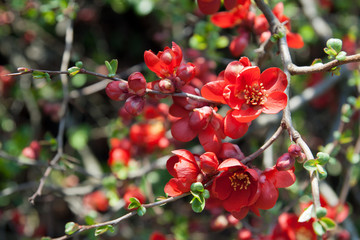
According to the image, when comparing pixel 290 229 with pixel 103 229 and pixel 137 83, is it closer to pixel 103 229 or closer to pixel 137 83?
pixel 103 229

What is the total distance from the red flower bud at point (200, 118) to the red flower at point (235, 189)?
0.15 metres

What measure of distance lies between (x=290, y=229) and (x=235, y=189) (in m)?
0.58

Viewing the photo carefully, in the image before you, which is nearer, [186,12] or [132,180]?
[132,180]

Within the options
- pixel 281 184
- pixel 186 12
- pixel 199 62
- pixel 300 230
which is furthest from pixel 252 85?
pixel 186 12

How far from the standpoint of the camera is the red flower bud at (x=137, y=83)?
3.04ft

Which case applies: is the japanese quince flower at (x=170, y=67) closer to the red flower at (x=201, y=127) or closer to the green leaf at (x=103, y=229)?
the red flower at (x=201, y=127)

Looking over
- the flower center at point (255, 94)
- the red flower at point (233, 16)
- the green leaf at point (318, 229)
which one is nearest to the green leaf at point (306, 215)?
the green leaf at point (318, 229)

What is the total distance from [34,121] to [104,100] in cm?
60

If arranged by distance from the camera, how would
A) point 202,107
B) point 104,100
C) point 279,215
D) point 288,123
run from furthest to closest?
point 104,100 → point 279,215 → point 202,107 → point 288,123

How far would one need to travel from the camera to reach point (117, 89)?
97cm

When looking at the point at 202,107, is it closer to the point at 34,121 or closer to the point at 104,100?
the point at 34,121

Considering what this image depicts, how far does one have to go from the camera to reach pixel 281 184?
95 cm

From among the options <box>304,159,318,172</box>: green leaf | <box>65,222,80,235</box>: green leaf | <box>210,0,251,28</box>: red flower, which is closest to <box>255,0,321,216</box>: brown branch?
<box>304,159,318,172</box>: green leaf

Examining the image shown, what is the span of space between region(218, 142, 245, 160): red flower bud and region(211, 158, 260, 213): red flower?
3 centimetres
